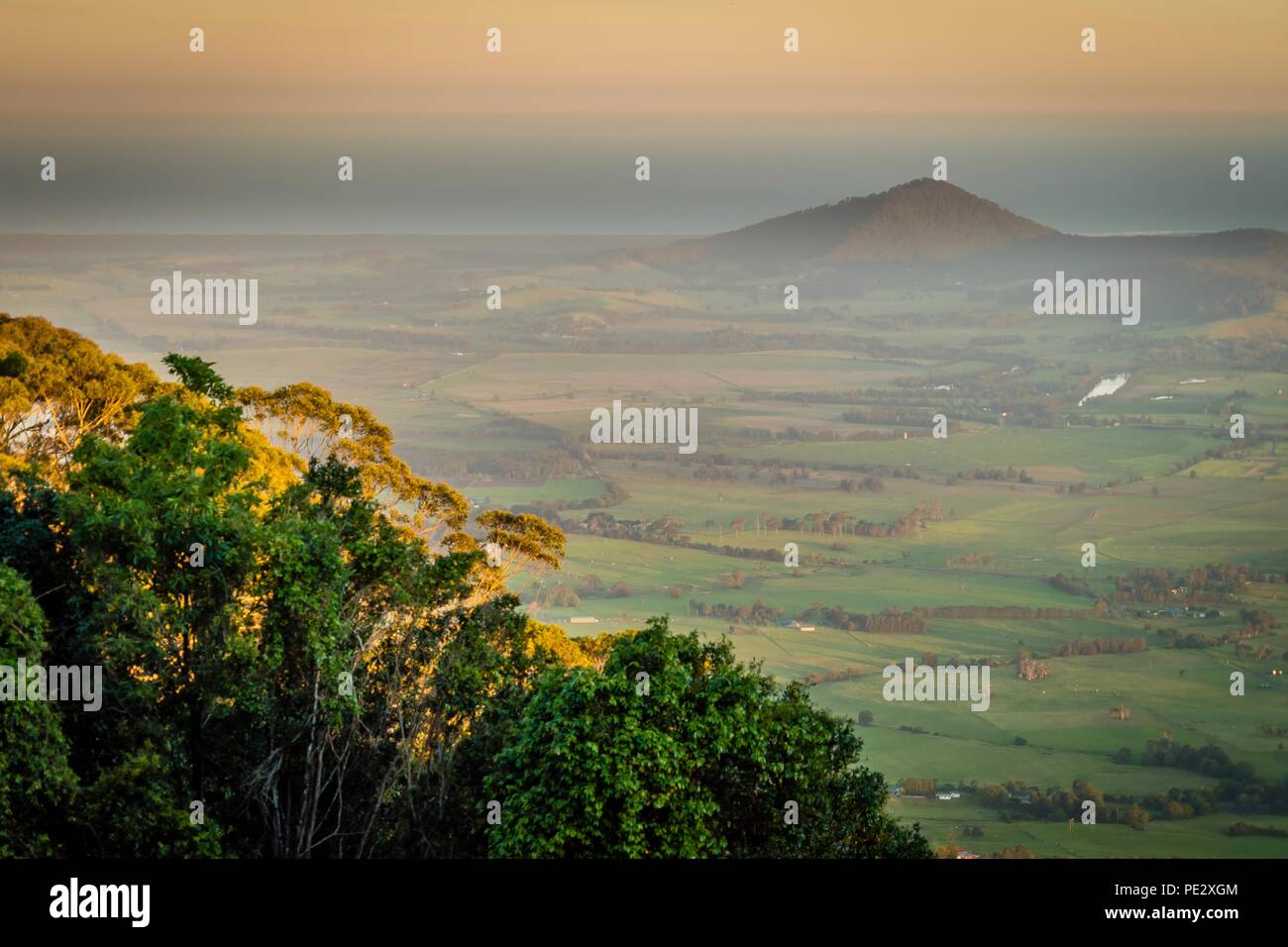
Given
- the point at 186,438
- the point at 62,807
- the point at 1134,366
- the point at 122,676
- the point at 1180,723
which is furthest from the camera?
the point at 1134,366

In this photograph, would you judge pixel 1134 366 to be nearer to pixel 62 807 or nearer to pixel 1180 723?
pixel 1180 723

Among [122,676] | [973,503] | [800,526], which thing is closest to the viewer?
[122,676]

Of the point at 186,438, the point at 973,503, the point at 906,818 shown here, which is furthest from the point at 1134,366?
the point at 186,438

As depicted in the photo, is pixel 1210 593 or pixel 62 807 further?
→ pixel 1210 593

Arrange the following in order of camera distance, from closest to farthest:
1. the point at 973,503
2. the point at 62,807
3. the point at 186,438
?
the point at 62,807 < the point at 186,438 < the point at 973,503

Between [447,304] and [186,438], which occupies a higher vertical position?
[447,304]

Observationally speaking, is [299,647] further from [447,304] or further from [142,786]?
[447,304]
